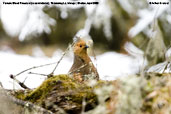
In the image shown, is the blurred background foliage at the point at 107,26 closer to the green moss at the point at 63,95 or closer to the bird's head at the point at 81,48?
the bird's head at the point at 81,48

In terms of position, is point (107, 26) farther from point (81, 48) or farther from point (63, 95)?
point (63, 95)

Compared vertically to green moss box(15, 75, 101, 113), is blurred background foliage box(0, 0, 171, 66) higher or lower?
higher

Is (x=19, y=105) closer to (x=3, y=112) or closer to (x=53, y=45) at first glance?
(x=3, y=112)

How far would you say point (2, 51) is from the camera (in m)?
7.29

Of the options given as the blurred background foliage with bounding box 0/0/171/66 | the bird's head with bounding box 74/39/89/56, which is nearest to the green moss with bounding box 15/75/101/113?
the blurred background foliage with bounding box 0/0/171/66

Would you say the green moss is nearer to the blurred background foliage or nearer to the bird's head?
the blurred background foliage

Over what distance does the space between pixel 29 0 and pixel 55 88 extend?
269 centimetres

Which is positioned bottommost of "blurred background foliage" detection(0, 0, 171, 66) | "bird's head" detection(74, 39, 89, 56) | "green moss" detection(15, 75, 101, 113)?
"green moss" detection(15, 75, 101, 113)

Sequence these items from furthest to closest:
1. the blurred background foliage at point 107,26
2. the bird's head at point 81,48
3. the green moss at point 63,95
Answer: the bird's head at point 81,48
the blurred background foliage at point 107,26
the green moss at point 63,95

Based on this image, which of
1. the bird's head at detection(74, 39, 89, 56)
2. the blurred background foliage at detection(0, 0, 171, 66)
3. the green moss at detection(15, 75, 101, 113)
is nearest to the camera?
the green moss at detection(15, 75, 101, 113)

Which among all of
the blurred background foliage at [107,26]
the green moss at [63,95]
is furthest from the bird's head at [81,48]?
the green moss at [63,95]

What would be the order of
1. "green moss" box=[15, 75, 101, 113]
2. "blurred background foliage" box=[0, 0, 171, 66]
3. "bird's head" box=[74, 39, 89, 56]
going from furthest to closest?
"bird's head" box=[74, 39, 89, 56], "blurred background foliage" box=[0, 0, 171, 66], "green moss" box=[15, 75, 101, 113]

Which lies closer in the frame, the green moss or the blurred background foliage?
the green moss

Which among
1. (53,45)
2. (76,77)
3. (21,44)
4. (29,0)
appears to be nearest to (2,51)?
(21,44)
